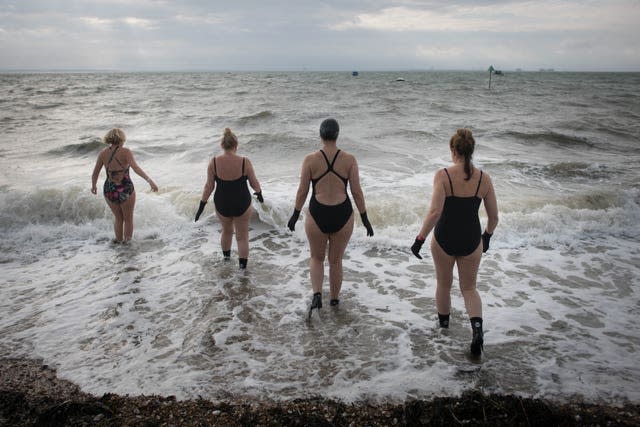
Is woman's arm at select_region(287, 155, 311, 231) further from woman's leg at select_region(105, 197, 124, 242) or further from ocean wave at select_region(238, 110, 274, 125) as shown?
ocean wave at select_region(238, 110, 274, 125)

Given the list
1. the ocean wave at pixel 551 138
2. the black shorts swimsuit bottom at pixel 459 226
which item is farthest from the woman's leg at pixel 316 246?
the ocean wave at pixel 551 138

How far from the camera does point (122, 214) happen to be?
7.32 m

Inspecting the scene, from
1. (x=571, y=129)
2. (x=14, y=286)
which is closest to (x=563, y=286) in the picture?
(x=14, y=286)

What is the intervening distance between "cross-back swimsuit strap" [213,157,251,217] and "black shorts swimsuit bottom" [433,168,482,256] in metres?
3.04

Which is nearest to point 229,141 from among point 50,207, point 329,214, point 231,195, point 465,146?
point 231,195

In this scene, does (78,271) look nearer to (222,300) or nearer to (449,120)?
(222,300)

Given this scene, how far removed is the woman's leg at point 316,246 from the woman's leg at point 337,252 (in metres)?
0.11

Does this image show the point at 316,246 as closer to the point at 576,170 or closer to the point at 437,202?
the point at 437,202

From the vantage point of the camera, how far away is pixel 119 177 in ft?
22.6

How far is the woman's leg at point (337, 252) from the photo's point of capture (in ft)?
15.6

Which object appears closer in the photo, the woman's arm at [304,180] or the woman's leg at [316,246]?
the woman's arm at [304,180]

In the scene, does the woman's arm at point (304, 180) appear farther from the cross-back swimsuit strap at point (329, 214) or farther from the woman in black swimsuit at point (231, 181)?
the woman in black swimsuit at point (231, 181)

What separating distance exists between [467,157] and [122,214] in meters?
6.29

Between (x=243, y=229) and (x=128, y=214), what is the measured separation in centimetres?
266
